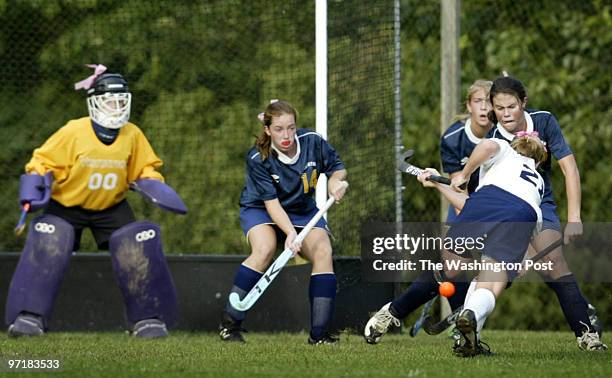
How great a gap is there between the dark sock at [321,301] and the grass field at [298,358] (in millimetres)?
106

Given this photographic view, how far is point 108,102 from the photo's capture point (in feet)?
22.8

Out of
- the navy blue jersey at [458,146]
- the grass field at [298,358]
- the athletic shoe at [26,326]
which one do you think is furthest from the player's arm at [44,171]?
the navy blue jersey at [458,146]

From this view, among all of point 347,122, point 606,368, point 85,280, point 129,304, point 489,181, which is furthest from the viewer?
point 85,280

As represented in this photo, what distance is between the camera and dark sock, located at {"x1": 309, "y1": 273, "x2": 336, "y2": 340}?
647cm

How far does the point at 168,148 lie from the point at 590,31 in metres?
3.05

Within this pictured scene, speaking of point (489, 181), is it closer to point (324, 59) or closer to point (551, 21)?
point (324, 59)

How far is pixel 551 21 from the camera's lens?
9117 millimetres

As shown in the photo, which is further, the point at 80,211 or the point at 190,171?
the point at 190,171

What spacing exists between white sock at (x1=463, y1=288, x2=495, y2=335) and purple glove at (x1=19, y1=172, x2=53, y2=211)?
2.43m

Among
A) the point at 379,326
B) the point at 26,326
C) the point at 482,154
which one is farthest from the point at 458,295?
the point at 26,326

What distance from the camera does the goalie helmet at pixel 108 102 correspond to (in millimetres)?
6938

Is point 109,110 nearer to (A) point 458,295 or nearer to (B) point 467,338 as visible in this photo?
(A) point 458,295

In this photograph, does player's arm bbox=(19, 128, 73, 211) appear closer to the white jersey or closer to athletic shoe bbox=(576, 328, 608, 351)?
the white jersey

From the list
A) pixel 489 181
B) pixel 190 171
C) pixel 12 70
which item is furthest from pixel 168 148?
pixel 489 181
